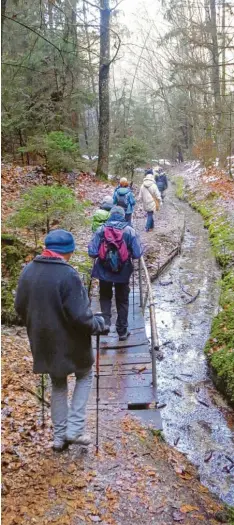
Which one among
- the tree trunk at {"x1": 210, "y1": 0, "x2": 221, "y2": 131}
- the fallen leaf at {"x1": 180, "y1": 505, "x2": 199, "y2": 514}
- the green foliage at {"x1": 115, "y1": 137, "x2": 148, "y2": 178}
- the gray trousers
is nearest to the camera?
the fallen leaf at {"x1": 180, "y1": 505, "x2": 199, "y2": 514}

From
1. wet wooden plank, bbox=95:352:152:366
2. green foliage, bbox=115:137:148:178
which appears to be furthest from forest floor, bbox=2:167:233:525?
green foliage, bbox=115:137:148:178

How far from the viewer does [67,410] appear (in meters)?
4.56

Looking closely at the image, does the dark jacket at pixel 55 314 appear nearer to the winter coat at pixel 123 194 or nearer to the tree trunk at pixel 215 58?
the winter coat at pixel 123 194

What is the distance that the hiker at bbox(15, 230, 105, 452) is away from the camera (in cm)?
407

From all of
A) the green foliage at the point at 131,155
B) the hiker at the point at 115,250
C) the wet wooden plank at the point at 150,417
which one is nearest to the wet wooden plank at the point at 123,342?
the hiker at the point at 115,250

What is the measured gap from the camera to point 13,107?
688 inches

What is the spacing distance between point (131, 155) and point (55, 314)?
19.8 meters

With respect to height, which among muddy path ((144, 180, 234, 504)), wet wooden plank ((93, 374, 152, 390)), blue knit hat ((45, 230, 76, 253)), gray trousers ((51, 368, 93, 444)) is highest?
blue knit hat ((45, 230, 76, 253))

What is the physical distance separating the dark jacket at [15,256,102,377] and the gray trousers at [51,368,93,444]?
262 millimetres

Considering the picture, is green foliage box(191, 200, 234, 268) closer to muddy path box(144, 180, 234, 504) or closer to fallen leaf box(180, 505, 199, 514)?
muddy path box(144, 180, 234, 504)

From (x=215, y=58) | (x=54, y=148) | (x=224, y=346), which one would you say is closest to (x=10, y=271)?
(x=224, y=346)

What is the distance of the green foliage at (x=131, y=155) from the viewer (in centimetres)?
2300

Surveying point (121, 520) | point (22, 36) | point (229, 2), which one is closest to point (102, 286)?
point (121, 520)

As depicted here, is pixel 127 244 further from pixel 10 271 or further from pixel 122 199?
pixel 122 199
